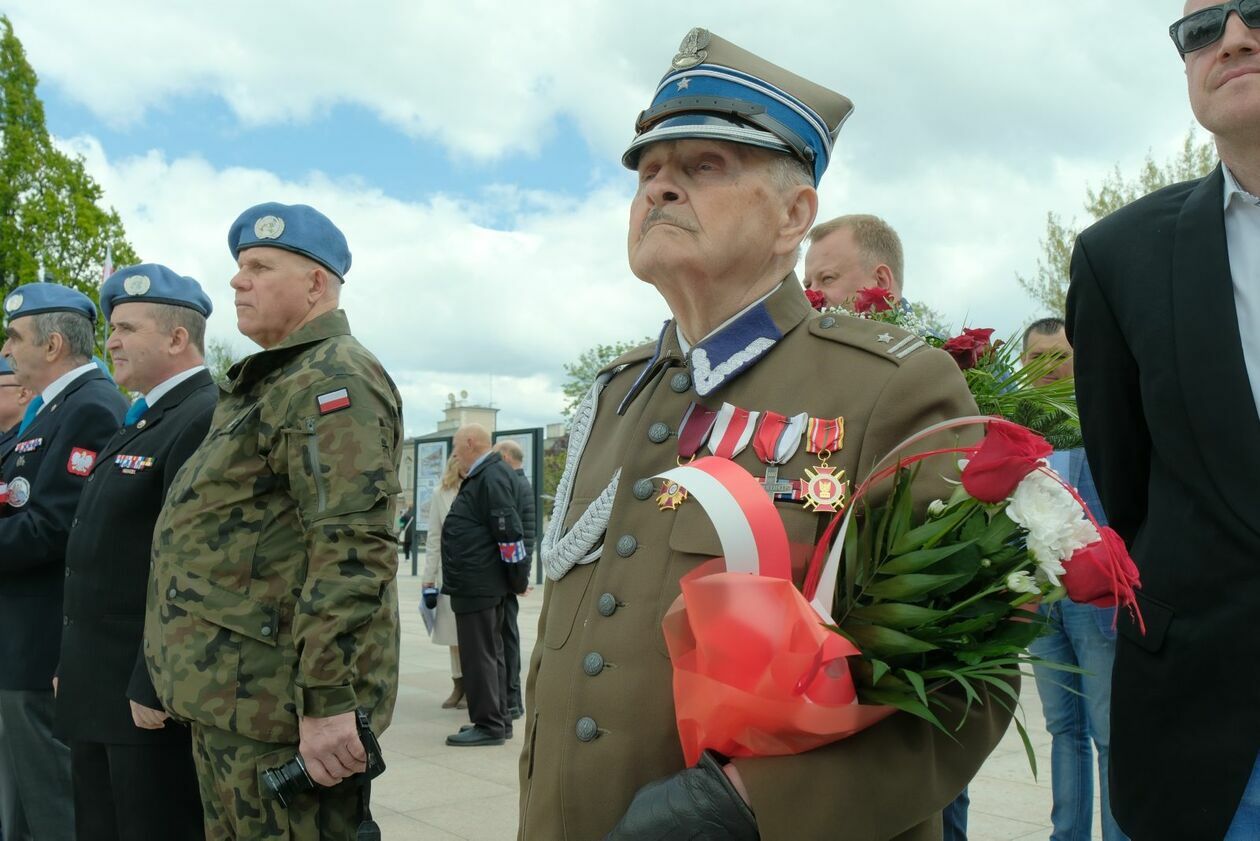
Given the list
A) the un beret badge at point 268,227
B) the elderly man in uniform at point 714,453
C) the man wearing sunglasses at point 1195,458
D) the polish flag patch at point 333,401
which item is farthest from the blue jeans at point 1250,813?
the un beret badge at point 268,227

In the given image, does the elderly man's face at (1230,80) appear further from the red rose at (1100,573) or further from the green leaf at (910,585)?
the green leaf at (910,585)

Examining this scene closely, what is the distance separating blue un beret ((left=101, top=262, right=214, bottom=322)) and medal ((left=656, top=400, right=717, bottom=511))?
2.97 metres

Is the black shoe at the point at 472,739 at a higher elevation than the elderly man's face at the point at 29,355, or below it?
below

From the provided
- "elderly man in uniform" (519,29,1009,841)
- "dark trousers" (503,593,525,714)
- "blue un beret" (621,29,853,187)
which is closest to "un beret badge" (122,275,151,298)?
"elderly man in uniform" (519,29,1009,841)

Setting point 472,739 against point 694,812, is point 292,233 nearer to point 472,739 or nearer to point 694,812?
point 694,812

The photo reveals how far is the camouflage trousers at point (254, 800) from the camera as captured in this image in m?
2.87

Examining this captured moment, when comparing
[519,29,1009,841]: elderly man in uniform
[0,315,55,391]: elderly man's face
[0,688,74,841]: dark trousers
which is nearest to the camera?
[519,29,1009,841]: elderly man in uniform

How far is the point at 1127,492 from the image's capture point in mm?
1999

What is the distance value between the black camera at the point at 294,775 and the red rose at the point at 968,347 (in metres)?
1.85

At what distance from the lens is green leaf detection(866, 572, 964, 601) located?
1301 mm

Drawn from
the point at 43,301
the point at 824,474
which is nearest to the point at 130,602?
the point at 43,301

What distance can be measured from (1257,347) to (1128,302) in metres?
0.24

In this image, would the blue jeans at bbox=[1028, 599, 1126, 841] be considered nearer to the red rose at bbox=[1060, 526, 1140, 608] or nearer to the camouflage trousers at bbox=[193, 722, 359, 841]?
the camouflage trousers at bbox=[193, 722, 359, 841]

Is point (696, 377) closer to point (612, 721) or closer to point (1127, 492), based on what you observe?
point (612, 721)
